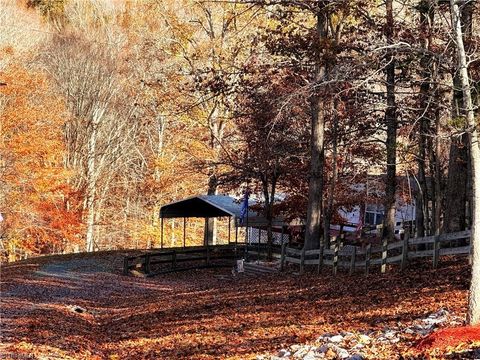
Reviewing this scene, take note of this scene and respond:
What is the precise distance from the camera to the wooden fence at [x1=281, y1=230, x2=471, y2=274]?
15.1 m

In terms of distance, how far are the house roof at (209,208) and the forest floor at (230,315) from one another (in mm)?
10710

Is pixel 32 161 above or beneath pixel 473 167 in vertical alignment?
above

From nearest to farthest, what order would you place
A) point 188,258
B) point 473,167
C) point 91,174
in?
1. point 473,167
2. point 188,258
3. point 91,174

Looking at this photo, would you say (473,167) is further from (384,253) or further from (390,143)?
(390,143)

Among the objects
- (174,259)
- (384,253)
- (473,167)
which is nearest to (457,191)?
(384,253)

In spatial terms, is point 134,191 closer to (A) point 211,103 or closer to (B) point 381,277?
(A) point 211,103

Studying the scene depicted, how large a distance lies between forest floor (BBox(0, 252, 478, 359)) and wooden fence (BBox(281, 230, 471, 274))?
359 millimetres

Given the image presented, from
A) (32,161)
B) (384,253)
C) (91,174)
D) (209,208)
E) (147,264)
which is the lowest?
(147,264)

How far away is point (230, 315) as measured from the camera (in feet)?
48.0

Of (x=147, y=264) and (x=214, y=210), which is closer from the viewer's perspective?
(x=147, y=264)

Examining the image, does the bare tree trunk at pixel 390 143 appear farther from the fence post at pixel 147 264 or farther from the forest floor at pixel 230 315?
the fence post at pixel 147 264

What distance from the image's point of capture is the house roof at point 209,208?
32594 mm

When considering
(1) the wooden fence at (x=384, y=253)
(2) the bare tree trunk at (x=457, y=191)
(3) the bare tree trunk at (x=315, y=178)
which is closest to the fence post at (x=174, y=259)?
(1) the wooden fence at (x=384, y=253)

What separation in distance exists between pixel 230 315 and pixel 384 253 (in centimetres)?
475
